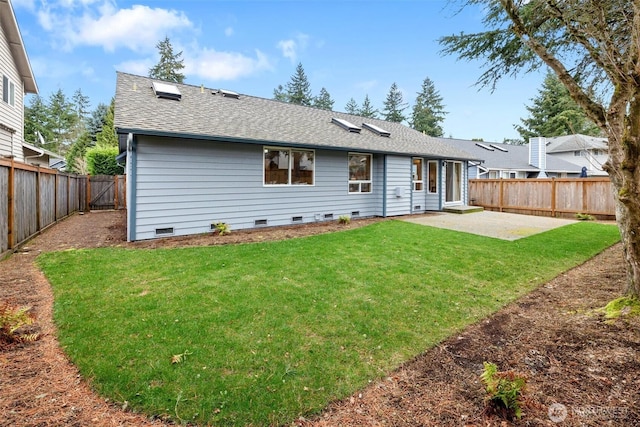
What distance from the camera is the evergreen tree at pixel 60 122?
40812mm

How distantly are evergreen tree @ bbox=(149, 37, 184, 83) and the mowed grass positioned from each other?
120 feet

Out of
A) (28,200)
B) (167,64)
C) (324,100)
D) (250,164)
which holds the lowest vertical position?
(28,200)

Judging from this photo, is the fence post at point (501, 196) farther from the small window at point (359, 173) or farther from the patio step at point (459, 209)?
the small window at point (359, 173)

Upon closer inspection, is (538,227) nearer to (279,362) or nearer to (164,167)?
(279,362)

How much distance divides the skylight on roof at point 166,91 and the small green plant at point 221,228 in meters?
4.18

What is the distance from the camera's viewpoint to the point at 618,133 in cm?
384

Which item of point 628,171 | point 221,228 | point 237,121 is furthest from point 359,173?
point 628,171

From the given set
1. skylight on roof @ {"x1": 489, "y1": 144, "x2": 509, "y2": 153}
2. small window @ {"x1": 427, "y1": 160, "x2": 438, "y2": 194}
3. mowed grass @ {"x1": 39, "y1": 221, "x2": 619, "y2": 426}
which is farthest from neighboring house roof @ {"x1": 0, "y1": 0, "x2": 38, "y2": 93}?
skylight on roof @ {"x1": 489, "y1": 144, "x2": 509, "y2": 153}

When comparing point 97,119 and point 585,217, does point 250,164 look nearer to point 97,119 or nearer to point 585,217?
point 585,217

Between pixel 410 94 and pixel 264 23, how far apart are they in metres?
37.5

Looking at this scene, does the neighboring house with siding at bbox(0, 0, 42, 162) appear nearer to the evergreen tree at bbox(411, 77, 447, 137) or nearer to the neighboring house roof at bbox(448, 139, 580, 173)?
the neighboring house roof at bbox(448, 139, 580, 173)

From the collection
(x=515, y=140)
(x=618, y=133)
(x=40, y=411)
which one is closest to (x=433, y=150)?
(x=618, y=133)

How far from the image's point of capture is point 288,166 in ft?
34.3

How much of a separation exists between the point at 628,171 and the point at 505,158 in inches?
1018
